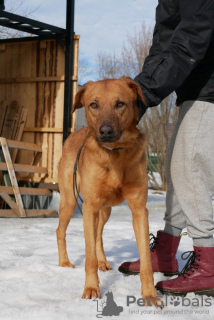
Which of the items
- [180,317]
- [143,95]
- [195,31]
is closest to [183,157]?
[143,95]

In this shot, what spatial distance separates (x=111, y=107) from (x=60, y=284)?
1.42 m

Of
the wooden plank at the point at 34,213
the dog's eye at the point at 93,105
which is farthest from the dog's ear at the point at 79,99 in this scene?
the wooden plank at the point at 34,213

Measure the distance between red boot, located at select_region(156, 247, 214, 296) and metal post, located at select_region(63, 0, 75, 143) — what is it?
223 inches

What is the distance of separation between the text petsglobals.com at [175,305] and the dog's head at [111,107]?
1083 millimetres

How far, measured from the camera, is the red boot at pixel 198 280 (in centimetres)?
291

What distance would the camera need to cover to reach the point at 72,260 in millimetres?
4031

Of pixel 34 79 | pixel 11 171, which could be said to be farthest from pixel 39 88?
pixel 11 171

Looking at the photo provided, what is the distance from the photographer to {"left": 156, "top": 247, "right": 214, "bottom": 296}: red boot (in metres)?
2.91

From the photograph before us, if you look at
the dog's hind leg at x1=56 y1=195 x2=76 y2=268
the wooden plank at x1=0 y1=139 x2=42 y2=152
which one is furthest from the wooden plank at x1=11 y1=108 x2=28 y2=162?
the dog's hind leg at x1=56 y1=195 x2=76 y2=268

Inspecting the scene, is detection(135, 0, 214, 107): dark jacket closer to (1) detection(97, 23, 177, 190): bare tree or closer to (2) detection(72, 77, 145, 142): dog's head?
(2) detection(72, 77, 145, 142): dog's head

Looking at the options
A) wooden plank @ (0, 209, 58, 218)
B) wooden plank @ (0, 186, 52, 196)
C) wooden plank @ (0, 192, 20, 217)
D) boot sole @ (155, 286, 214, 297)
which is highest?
boot sole @ (155, 286, 214, 297)

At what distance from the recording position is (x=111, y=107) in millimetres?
2756

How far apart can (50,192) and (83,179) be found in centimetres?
582

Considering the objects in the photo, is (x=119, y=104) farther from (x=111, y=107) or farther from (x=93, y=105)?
(x=93, y=105)
